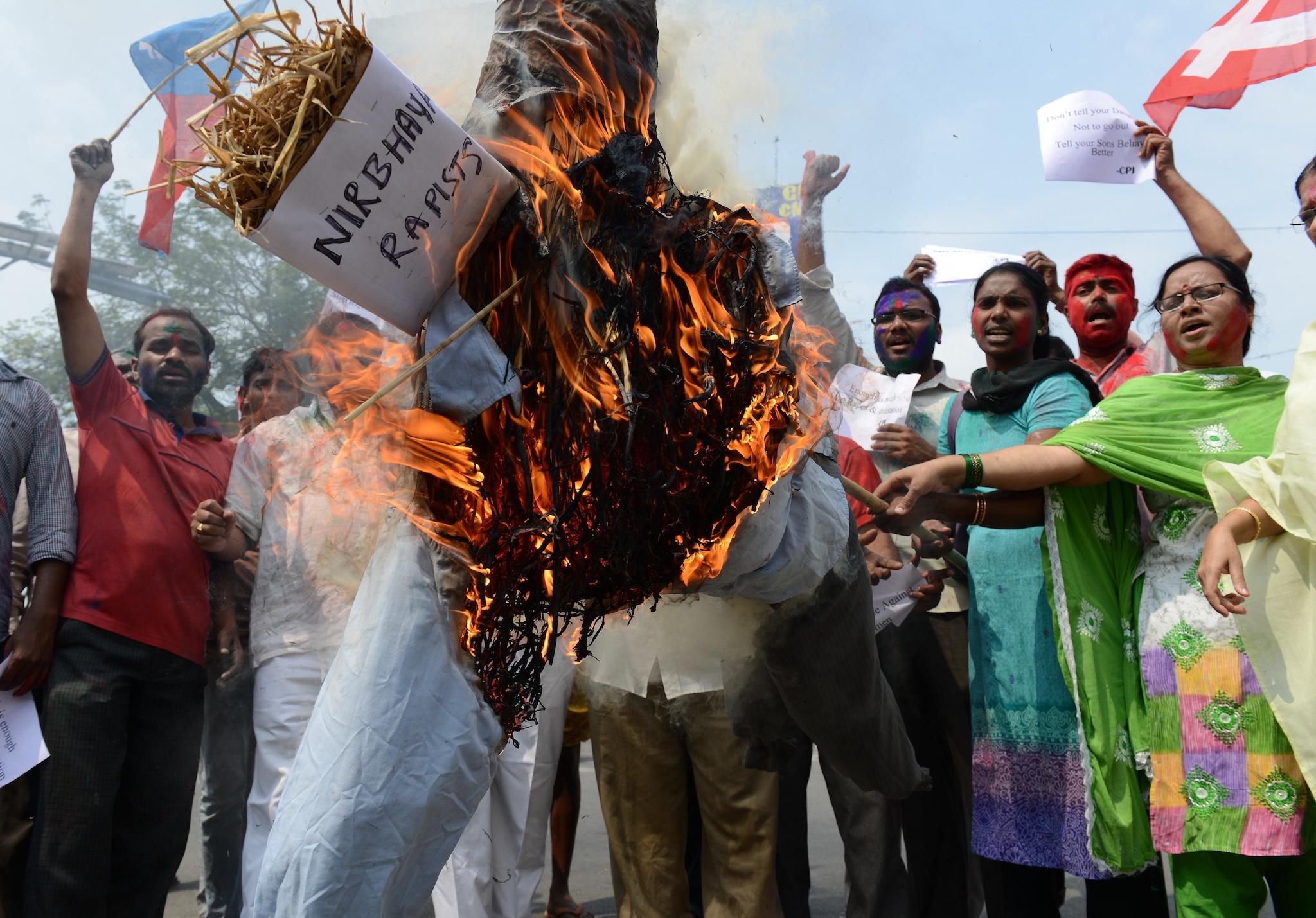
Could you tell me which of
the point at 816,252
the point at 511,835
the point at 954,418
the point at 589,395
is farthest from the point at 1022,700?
the point at 589,395

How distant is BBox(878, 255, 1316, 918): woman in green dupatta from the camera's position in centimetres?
298

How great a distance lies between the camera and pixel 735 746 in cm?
380

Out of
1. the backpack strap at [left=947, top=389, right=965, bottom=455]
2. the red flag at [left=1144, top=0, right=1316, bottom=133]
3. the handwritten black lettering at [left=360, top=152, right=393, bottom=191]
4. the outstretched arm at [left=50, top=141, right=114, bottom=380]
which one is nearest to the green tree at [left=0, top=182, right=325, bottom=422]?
the outstretched arm at [left=50, top=141, right=114, bottom=380]

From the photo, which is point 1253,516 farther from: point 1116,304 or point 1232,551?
point 1116,304

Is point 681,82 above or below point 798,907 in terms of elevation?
above

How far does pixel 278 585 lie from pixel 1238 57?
4.35m

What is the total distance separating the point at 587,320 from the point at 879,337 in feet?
9.44

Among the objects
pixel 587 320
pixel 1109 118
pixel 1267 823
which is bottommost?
pixel 1267 823

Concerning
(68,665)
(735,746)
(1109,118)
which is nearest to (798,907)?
(735,746)

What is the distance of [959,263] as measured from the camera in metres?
5.05

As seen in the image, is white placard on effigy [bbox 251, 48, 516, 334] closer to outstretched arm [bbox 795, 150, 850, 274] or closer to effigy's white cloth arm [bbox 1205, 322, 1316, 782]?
outstretched arm [bbox 795, 150, 850, 274]

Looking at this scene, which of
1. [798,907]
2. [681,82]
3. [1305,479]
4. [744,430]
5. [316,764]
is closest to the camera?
[316,764]

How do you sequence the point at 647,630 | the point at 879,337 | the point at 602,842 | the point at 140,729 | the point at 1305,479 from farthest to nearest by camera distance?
the point at 602,842
the point at 879,337
the point at 140,729
the point at 647,630
the point at 1305,479

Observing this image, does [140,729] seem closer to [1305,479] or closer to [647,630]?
[647,630]
